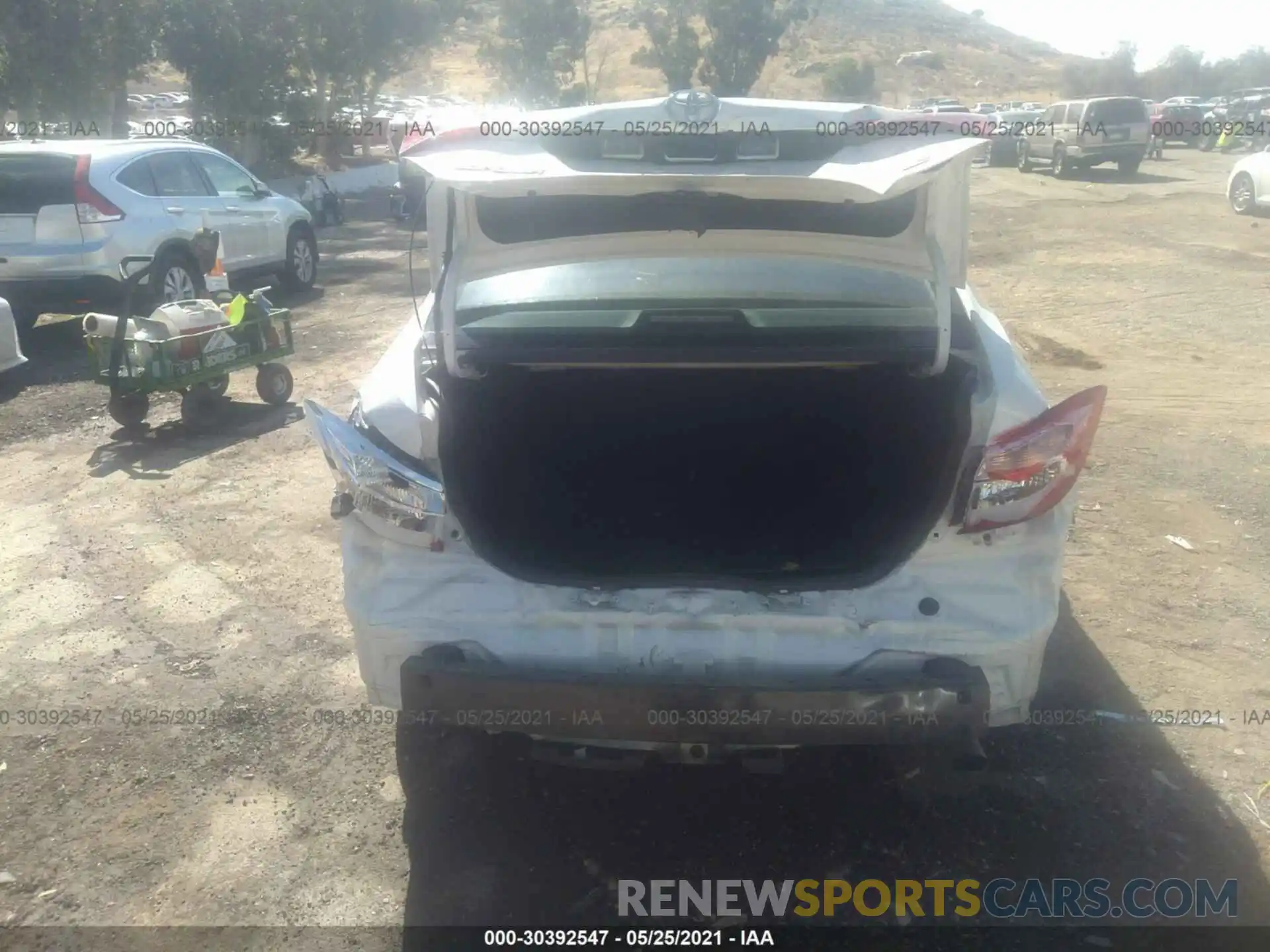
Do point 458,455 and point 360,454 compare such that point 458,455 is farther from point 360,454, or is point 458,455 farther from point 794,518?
point 794,518

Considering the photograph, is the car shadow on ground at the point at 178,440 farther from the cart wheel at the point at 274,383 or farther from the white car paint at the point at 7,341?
the white car paint at the point at 7,341

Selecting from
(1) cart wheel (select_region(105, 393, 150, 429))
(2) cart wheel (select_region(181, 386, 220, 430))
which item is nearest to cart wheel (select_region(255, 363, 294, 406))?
(2) cart wheel (select_region(181, 386, 220, 430))

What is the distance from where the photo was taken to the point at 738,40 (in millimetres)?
43969

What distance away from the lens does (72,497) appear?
19.5 feet

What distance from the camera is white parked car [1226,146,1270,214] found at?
17.8 meters

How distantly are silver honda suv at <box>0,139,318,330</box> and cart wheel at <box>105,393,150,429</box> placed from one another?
226 centimetres

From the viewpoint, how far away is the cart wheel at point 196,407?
7027 millimetres

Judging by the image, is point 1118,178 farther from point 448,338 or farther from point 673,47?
point 448,338

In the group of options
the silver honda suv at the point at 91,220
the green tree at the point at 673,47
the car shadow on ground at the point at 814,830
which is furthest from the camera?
the green tree at the point at 673,47

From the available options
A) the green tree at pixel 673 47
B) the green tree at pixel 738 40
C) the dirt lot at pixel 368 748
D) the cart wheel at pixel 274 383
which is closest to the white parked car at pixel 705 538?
the dirt lot at pixel 368 748

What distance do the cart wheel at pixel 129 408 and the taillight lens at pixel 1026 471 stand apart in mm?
5740

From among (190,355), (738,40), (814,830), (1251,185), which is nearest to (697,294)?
(814,830)

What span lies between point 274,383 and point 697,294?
5.22 metres

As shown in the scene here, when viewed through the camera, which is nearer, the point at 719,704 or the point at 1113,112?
the point at 719,704
